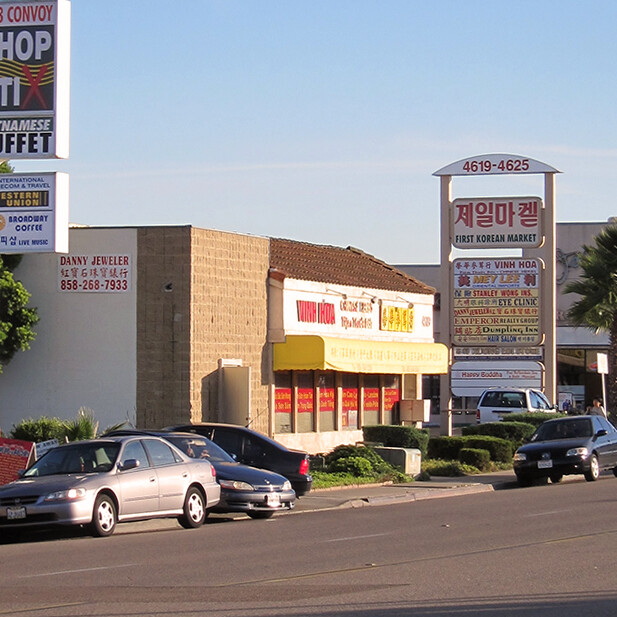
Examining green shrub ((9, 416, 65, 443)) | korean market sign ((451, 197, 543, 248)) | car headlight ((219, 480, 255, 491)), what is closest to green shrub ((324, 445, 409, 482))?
green shrub ((9, 416, 65, 443))

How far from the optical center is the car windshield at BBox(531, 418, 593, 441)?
2845 centimetres

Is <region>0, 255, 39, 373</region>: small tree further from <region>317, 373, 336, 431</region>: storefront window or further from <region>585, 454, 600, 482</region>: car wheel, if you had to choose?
<region>585, 454, 600, 482</region>: car wheel

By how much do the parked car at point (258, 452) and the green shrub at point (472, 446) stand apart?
411 inches

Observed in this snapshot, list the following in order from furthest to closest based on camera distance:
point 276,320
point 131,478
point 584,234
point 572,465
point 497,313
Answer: point 584,234, point 497,313, point 276,320, point 572,465, point 131,478

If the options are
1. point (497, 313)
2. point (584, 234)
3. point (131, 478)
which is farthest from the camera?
point (584, 234)

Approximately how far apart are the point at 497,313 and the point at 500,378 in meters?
2.74

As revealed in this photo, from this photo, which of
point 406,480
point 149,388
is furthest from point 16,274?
point 406,480

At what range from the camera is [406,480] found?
27297mm

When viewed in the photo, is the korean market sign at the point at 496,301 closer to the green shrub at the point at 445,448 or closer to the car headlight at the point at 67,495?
the green shrub at the point at 445,448

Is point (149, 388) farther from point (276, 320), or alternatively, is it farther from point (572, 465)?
point (572, 465)

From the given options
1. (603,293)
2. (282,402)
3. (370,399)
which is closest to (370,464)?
(282,402)

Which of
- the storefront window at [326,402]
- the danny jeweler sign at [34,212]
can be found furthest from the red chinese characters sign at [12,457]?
the storefront window at [326,402]

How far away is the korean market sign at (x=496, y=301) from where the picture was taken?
3775 centimetres

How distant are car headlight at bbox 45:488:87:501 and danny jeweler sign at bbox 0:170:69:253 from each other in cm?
766
